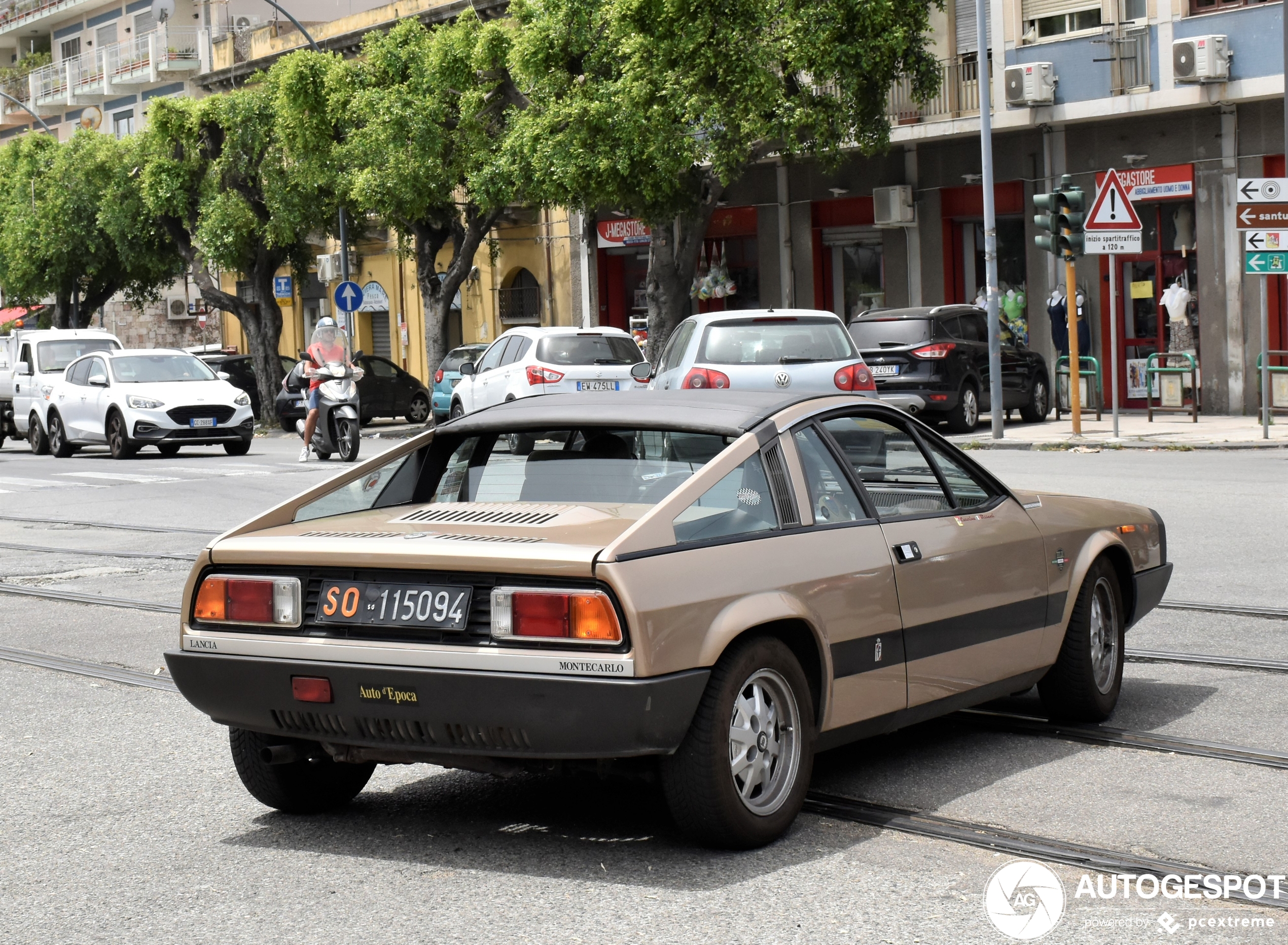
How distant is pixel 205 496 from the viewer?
19234 millimetres

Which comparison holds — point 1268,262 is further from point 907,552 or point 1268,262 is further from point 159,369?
point 907,552

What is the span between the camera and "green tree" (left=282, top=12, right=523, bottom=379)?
33875 mm

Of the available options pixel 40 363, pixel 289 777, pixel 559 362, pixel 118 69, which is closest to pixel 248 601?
pixel 289 777

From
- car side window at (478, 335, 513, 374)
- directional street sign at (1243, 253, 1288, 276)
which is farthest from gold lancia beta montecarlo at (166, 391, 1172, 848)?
car side window at (478, 335, 513, 374)

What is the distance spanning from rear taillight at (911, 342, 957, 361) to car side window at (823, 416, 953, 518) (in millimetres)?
19006

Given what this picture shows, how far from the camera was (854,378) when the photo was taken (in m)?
18.0

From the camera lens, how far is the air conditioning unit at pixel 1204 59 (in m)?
26.4

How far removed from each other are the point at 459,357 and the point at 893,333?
1055 cm

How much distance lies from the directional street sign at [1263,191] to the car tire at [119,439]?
15.8m

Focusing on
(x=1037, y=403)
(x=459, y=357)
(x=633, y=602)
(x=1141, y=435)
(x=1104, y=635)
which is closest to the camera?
(x=633, y=602)

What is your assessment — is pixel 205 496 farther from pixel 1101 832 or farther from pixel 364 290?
pixel 364 290

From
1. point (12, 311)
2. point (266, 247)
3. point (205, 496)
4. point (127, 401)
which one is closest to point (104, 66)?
point (12, 311)

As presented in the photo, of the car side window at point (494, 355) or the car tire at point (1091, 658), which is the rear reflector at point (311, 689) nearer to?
the car tire at point (1091, 658)

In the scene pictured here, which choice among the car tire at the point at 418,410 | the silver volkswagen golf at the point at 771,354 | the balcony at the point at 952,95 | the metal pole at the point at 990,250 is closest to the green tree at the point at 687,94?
the balcony at the point at 952,95
